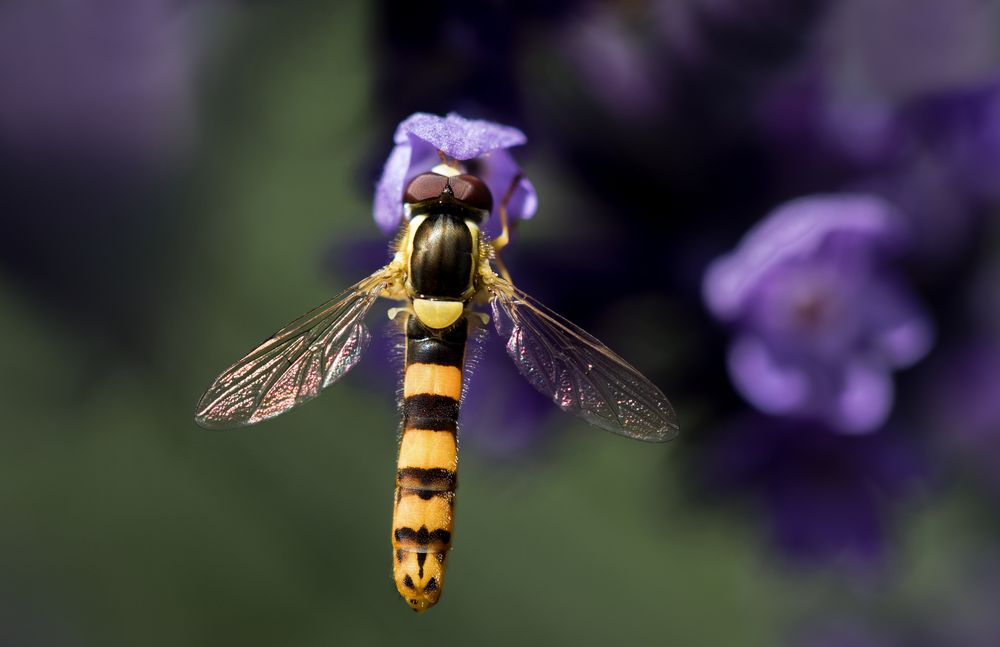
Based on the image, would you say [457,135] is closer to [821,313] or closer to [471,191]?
[471,191]

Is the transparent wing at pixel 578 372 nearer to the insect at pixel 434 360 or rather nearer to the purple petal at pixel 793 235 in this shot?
the insect at pixel 434 360

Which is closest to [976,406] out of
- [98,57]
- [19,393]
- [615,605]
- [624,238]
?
[624,238]

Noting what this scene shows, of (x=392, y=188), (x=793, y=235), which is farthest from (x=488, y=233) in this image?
(x=793, y=235)

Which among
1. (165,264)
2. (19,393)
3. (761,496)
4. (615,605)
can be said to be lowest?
(761,496)

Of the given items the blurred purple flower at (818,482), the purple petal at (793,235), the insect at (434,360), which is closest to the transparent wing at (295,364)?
the insect at (434,360)

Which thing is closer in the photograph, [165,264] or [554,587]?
[165,264]

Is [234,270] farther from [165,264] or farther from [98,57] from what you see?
[98,57]
